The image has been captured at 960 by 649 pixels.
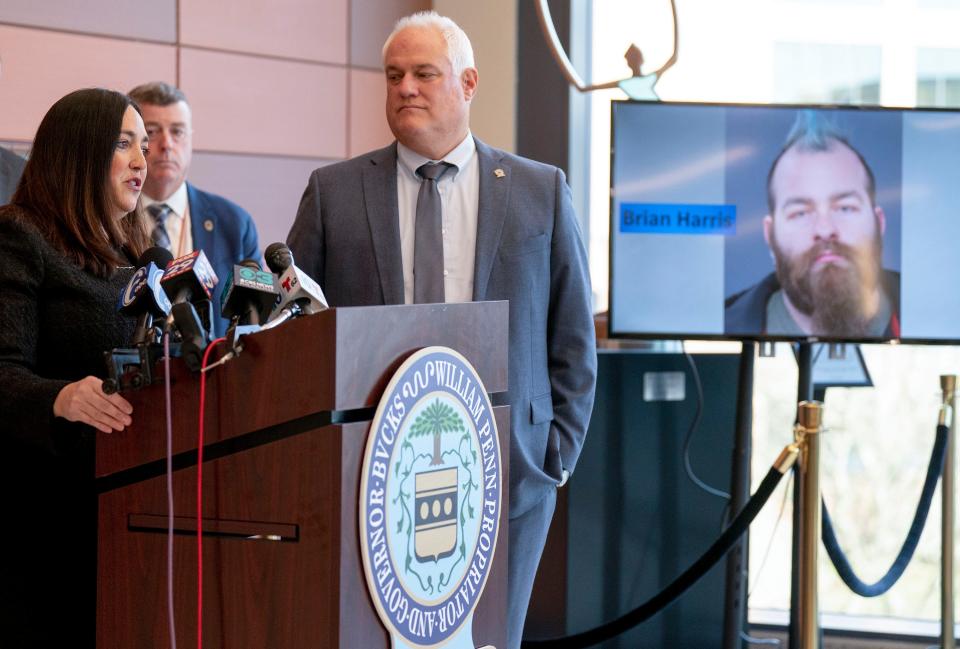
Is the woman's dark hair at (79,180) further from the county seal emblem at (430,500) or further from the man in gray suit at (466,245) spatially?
the county seal emblem at (430,500)

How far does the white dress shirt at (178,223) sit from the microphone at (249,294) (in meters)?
2.11

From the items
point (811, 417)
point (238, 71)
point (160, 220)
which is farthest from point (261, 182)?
point (811, 417)

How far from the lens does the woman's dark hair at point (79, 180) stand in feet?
7.36

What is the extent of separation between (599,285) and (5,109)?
7.65 feet

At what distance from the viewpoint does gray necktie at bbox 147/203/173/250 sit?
12.4 feet

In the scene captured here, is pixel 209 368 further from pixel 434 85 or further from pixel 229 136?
pixel 229 136

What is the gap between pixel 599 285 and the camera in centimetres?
502

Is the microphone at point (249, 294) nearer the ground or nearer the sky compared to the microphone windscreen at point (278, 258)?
nearer the ground

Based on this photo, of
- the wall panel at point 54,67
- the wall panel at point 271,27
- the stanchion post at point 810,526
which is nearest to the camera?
the stanchion post at point 810,526

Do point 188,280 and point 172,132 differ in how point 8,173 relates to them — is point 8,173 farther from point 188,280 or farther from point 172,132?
point 188,280

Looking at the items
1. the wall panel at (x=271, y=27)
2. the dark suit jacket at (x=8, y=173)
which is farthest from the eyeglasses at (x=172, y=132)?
the wall panel at (x=271, y=27)

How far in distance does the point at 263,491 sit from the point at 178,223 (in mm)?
2331

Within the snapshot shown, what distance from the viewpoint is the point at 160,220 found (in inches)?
151

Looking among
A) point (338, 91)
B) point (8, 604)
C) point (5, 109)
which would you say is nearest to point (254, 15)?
point (338, 91)
